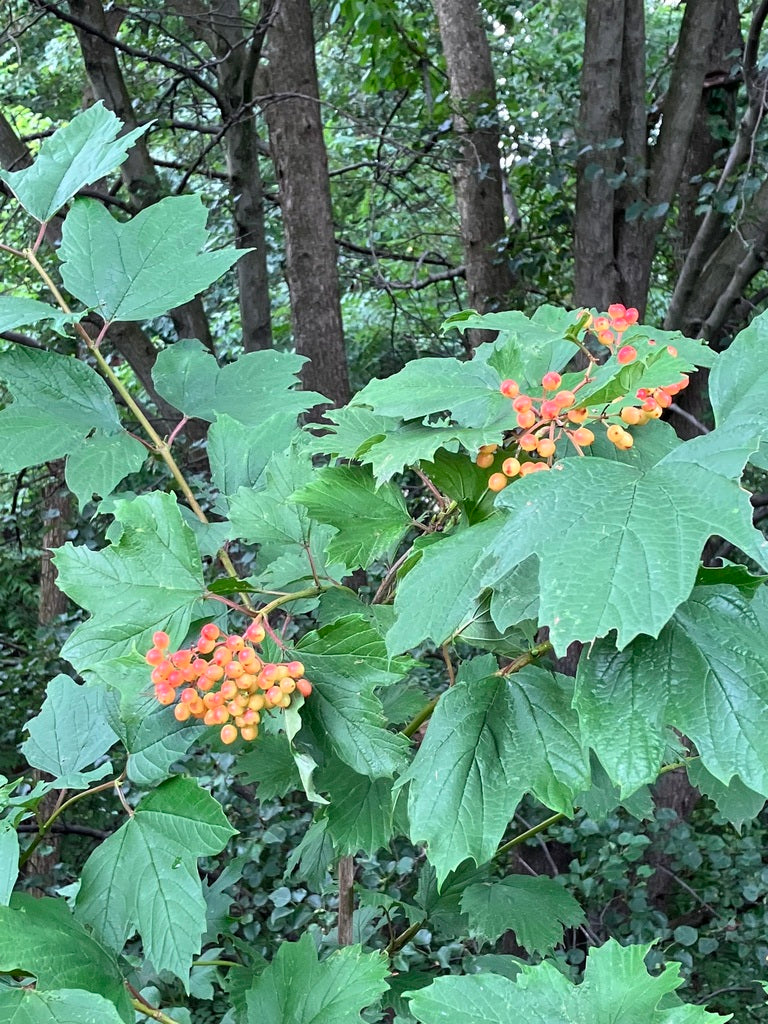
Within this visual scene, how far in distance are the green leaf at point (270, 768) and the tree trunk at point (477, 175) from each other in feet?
8.82

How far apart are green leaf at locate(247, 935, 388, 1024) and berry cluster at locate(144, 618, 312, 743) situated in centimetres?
29

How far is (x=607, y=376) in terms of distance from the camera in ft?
2.51

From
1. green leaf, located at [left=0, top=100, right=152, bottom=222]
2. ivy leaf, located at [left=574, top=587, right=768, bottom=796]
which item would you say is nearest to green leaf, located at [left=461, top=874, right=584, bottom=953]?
ivy leaf, located at [left=574, top=587, right=768, bottom=796]

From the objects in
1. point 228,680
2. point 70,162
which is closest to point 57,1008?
point 228,680

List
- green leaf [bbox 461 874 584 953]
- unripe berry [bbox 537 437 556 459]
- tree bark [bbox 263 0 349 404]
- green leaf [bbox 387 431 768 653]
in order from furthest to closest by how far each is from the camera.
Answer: tree bark [bbox 263 0 349 404]
green leaf [bbox 461 874 584 953]
unripe berry [bbox 537 437 556 459]
green leaf [bbox 387 431 768 653]

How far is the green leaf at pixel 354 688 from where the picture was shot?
0.80m

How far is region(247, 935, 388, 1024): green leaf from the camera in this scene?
905mm

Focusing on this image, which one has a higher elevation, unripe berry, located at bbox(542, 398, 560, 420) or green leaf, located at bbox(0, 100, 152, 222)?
green leaf, located at bbox(0, 100, 152, 222)

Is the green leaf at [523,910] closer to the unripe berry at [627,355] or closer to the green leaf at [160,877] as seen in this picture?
the green leaf at [160,877]

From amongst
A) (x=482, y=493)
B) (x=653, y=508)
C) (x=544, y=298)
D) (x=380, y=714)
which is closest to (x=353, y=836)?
(x=380, y=714)

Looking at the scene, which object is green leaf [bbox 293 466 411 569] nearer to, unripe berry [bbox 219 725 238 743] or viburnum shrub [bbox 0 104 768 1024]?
viburnum shrub [bbox 0 104 768 1024]

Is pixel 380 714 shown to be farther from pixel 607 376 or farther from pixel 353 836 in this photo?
pixel 607 376

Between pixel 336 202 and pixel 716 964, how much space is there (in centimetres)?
393

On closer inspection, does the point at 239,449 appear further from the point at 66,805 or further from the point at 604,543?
the point at 604,543
